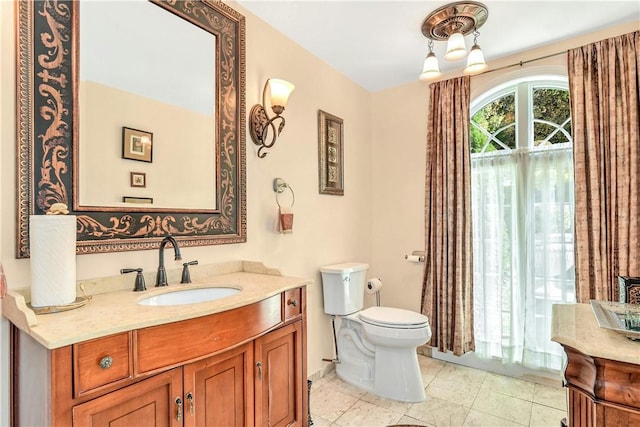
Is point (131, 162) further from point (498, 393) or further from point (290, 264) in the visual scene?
point (498, 393)

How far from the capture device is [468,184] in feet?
8.46

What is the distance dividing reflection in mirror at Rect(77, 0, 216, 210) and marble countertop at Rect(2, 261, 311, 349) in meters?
0.36

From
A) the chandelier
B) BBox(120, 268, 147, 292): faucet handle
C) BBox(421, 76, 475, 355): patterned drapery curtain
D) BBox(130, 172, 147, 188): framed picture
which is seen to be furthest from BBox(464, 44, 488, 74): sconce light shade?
BBox(120, 268, 147, 292): faucet handle

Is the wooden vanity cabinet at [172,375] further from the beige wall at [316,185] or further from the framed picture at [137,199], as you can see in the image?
the framed picture at [137,199]

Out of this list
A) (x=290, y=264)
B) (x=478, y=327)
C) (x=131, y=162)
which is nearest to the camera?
(x=131, y=162)

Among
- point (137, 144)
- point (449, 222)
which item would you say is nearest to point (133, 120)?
point (137, 144)

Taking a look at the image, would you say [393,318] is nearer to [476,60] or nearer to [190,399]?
[190,399]

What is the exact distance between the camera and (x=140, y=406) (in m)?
1.00

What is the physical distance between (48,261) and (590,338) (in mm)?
1824

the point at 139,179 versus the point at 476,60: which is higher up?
the point at 476,60

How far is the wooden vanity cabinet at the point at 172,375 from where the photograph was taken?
861 millimetres

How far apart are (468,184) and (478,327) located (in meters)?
1.16

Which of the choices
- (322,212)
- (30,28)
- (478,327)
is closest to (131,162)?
(30,28)

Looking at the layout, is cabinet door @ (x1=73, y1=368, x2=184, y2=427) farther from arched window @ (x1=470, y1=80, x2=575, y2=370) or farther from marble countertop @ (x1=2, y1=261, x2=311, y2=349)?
arched window @ (x1=470, y1=80, x2=575, y2=370)
